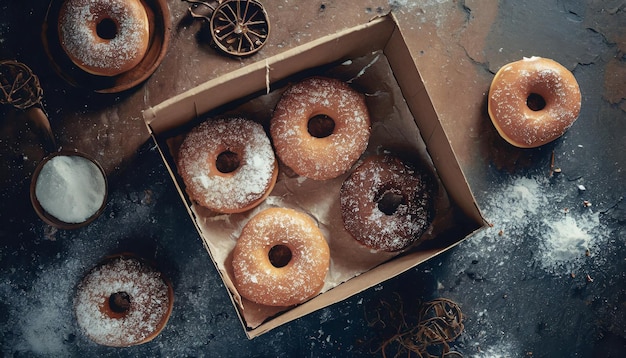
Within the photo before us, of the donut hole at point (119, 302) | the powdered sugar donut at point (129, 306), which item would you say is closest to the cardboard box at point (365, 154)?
the powdered sugar donut at point (129, 306)

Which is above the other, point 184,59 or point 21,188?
point 184,59

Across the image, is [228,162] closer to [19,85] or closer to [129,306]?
[129,306]

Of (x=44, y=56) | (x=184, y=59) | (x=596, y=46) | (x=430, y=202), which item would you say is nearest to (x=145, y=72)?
(x=184, y=59)

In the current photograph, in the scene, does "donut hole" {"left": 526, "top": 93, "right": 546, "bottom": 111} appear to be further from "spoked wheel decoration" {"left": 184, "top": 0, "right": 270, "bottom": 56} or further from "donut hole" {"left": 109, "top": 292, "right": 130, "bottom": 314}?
"donut hole" {"left": 109, "top": 292, "right": 130, "bottom": 314}

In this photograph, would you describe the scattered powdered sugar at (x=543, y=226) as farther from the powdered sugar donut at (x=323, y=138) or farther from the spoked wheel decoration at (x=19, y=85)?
the spoked wheel decoration at (x=19, y=85)

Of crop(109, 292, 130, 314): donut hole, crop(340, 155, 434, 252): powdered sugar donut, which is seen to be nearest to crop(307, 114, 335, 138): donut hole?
crop(340, 155, 434, 252): powdered sugar donut

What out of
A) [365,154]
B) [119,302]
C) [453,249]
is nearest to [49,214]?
[119,302]

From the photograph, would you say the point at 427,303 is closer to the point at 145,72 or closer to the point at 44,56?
the point at 145,72
